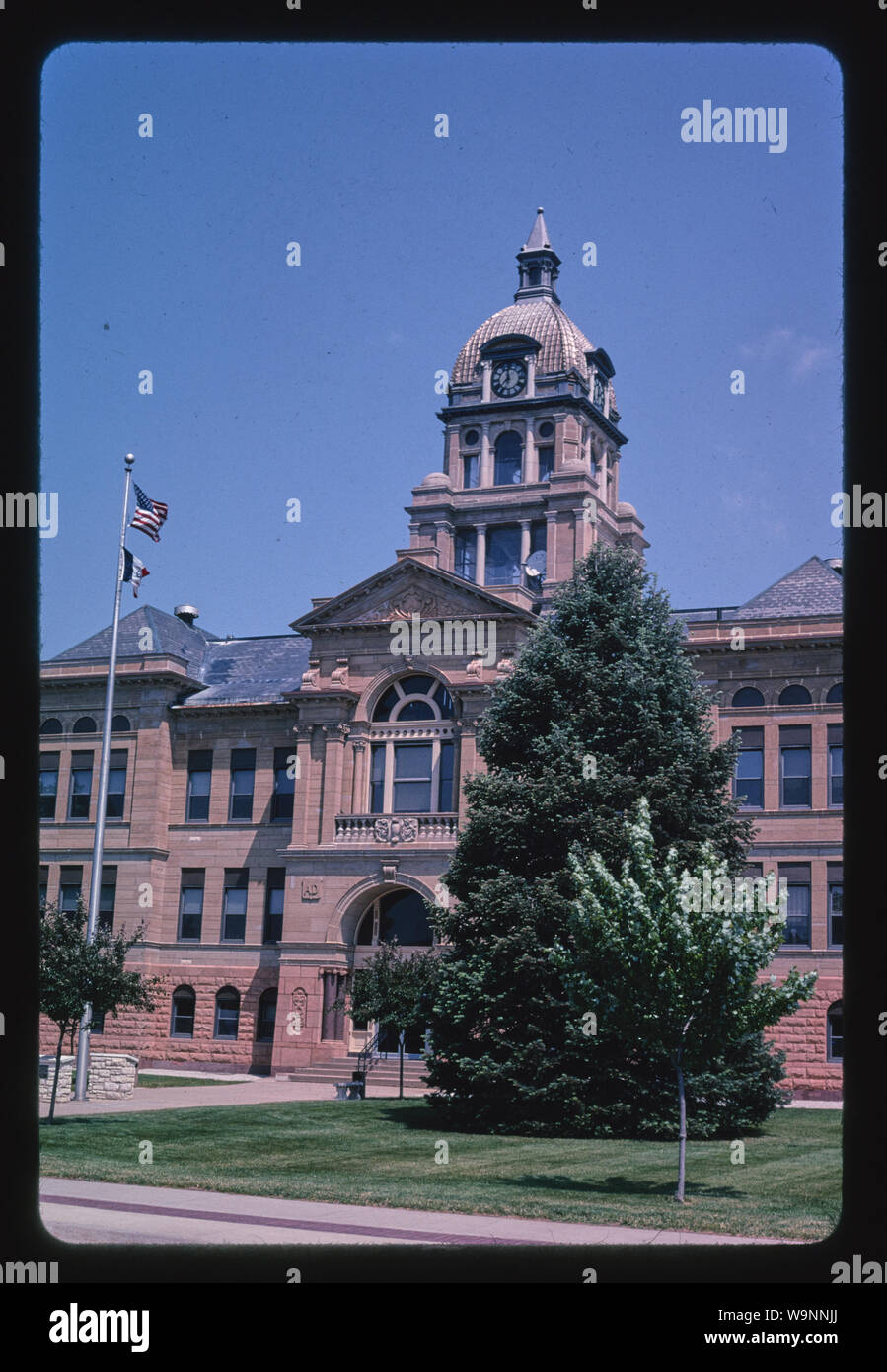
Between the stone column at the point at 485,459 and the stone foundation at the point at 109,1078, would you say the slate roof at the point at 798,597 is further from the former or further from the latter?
the stone foundation at the point at 109,1078

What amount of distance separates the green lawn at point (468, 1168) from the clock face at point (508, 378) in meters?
37.6

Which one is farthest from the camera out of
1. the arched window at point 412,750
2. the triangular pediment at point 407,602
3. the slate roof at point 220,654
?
the slate roof at point 220,654

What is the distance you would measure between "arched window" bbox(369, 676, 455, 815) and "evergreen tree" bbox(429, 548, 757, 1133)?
45.5 ft

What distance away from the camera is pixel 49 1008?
966 inches

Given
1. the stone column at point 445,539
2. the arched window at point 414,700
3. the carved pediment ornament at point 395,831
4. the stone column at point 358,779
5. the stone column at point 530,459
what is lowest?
the carved pediment ornament at point 395,831

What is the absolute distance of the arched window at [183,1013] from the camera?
155 feet

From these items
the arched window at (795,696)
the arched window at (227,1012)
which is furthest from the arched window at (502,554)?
the arched window at (227,1012)

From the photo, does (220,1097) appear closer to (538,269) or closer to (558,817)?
(558,817)

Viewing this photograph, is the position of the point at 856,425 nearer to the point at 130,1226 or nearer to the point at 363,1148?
the point at 130,1226

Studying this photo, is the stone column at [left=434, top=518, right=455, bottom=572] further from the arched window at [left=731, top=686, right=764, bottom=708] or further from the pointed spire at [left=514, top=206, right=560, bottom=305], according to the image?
the arched window at [left=731, top=686, right=764, bottom=708]

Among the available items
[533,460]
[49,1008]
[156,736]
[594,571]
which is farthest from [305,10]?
[533,460]

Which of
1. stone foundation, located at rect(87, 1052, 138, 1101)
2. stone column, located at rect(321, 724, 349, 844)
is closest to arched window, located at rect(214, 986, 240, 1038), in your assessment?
stone column, located at rect(321, 724, 349, 844)

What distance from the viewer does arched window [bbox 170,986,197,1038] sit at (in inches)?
1864

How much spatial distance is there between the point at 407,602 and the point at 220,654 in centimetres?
1036
